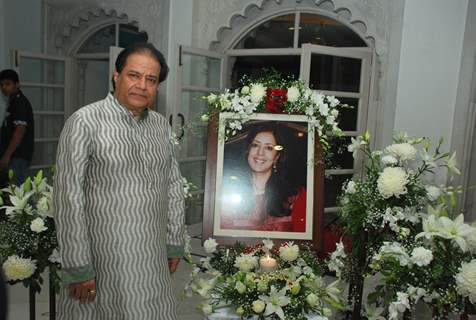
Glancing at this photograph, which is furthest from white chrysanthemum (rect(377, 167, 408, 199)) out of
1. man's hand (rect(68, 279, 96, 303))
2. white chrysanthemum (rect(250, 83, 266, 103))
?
man's hand (rect(68, 279, 96, 303))

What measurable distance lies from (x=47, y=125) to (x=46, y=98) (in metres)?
0.30

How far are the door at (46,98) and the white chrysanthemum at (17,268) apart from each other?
351cm

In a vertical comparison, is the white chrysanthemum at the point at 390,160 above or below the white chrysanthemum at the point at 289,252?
above

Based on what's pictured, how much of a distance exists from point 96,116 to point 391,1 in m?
2.90

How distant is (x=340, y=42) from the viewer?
13.7 ft

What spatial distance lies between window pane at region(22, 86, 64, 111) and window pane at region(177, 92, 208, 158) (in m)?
1.78

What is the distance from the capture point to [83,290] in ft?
5.02

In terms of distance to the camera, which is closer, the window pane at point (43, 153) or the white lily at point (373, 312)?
the white lily at point (373, 312)

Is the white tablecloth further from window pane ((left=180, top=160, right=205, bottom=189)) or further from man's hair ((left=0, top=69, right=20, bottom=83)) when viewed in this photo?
man's hair ((left=0, top=69, right=20, bottom=83))

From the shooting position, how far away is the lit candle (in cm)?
186

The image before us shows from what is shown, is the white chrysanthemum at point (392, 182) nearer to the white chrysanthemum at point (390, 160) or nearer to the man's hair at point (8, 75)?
the white chrysanthemum at point (390, 160)

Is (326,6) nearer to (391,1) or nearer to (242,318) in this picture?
(391,1)

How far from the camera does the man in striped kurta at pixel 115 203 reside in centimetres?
149

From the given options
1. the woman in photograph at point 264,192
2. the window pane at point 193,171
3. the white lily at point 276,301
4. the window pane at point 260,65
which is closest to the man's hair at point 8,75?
the window pane at point 193,171
